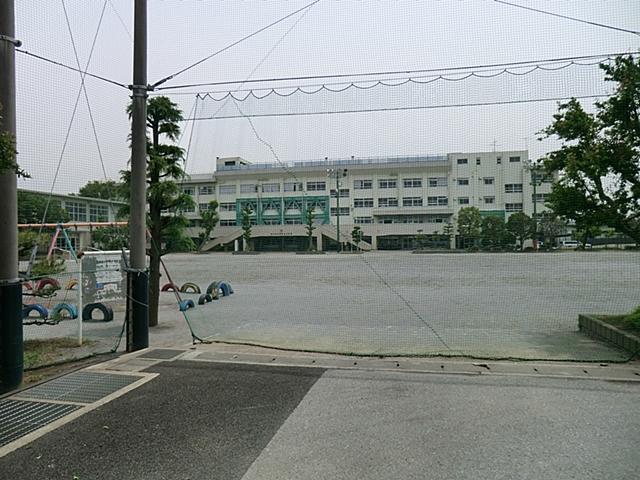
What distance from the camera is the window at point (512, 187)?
30.8ft

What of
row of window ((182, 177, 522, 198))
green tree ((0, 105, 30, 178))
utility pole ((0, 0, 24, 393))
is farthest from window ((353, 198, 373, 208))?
green tree ((0, 105, 30, 178))

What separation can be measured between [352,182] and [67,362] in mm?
7702

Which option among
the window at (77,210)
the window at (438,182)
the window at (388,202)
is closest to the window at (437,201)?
the window at (438,182)

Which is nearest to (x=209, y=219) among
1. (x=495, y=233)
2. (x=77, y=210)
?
(x=77, y=210)

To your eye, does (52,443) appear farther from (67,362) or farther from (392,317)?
(392,317)

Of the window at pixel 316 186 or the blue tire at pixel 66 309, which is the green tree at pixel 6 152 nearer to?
the blue tire at pixel 66 309

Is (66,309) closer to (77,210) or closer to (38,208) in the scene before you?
(38,208)

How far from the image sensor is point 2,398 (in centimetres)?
408

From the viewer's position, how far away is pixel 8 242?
435 cm

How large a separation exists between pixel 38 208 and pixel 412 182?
860 cm

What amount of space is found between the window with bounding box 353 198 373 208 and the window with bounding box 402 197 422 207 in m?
0.99

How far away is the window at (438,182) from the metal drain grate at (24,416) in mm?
8337

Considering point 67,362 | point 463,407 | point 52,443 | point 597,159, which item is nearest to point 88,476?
point 52,443

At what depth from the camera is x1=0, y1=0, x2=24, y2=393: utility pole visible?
424 centimetres
